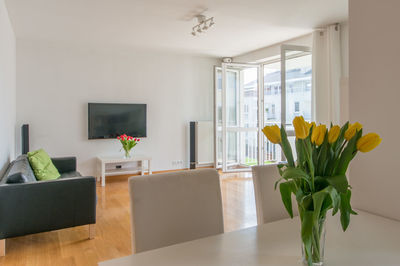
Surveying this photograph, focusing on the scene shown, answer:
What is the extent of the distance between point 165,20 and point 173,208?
3407 millimetres

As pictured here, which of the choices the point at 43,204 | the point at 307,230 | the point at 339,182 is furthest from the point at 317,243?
the point at 43,204

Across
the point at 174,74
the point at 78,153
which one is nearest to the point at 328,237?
the point at 78,153

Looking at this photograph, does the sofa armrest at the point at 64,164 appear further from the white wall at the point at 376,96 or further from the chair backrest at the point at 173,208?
the white wall at the point at 376,96

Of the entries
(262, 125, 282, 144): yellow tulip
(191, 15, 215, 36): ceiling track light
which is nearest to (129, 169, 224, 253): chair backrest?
(262, 125, 282, 144): yellow tulip

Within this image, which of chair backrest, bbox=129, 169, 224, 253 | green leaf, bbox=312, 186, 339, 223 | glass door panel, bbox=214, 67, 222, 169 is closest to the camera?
green leaf, bbox=312, 186, 339, 223

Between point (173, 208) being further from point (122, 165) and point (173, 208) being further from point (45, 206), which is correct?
point (122, 165)

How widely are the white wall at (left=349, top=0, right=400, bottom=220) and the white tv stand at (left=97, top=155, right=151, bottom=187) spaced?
471 cm

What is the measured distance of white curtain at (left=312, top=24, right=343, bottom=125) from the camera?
4.57 meters

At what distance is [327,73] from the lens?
466 centimetres

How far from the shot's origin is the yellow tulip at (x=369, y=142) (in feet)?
2.85

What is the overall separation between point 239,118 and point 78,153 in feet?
10.9

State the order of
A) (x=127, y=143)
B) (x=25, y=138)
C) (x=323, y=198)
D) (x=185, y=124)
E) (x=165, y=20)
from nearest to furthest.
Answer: (x=323, y=198) → (x=165, y=20) → (x=25, y=138) → (x=127, y=143) → (x=185, y=124)

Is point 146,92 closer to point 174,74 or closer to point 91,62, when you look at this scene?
point 174,74

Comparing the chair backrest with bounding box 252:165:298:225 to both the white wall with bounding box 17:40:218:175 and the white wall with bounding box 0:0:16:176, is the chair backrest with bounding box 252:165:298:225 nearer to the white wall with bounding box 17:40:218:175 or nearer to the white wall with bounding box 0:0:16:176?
the white wall with bounding box 0:0:16:176
